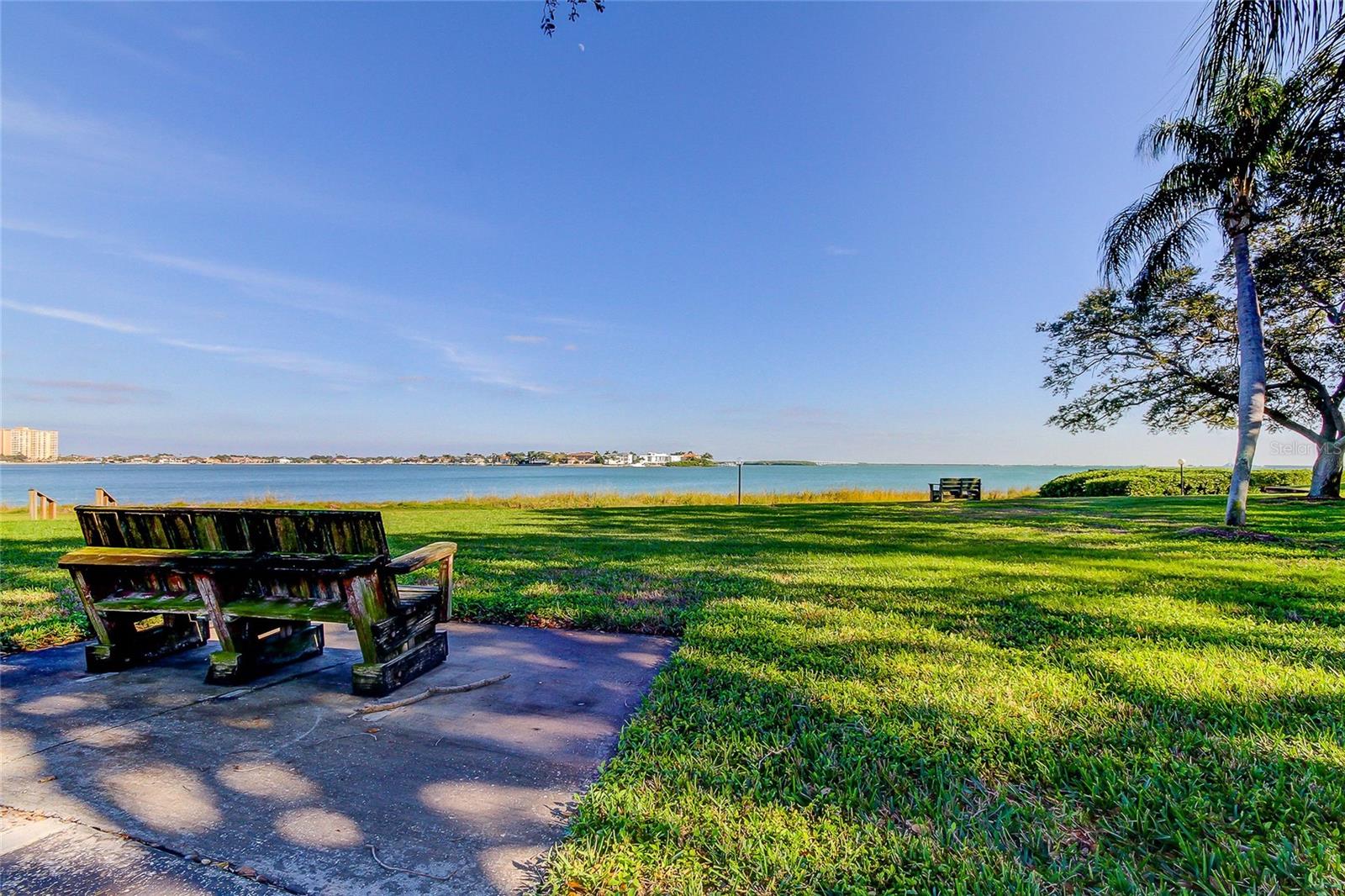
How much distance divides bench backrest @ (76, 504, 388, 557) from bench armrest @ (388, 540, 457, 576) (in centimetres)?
15

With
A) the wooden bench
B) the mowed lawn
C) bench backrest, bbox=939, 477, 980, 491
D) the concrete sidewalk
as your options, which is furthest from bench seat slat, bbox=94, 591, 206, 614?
bench backrest, bbox=939, 477, 980, 491

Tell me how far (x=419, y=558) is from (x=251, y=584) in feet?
3.05

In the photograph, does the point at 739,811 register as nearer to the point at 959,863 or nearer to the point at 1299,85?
the point at 959,863

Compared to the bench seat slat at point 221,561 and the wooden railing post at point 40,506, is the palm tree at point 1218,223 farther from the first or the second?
the wooden railing post at point 40,506

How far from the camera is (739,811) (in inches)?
79.0

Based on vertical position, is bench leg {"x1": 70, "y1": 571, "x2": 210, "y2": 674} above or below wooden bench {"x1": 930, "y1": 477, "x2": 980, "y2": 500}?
below

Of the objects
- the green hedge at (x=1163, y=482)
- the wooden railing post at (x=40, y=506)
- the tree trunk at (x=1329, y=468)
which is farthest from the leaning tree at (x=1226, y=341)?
the wooden railing post at (x=40, y=506)

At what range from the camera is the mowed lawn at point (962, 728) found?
175 cm

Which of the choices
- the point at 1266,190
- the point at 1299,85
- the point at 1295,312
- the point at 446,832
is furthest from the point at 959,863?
the point at 1295,312

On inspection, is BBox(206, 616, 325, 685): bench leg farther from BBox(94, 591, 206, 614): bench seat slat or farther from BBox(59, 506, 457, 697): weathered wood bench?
BBox(94, 591, 206, 614): bench seat slat

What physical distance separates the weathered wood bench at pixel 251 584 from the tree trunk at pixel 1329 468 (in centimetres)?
2189

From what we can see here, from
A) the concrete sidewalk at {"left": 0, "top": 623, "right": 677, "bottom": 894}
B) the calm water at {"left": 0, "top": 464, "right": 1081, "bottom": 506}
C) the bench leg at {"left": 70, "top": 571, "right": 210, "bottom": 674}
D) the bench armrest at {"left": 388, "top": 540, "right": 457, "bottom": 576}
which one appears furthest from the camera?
the calm water at {"left": 0, "top": 464, "right": 1081, "bottom": 506}

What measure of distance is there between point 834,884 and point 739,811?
16.2 inches

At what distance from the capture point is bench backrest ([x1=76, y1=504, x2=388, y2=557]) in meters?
3.02
